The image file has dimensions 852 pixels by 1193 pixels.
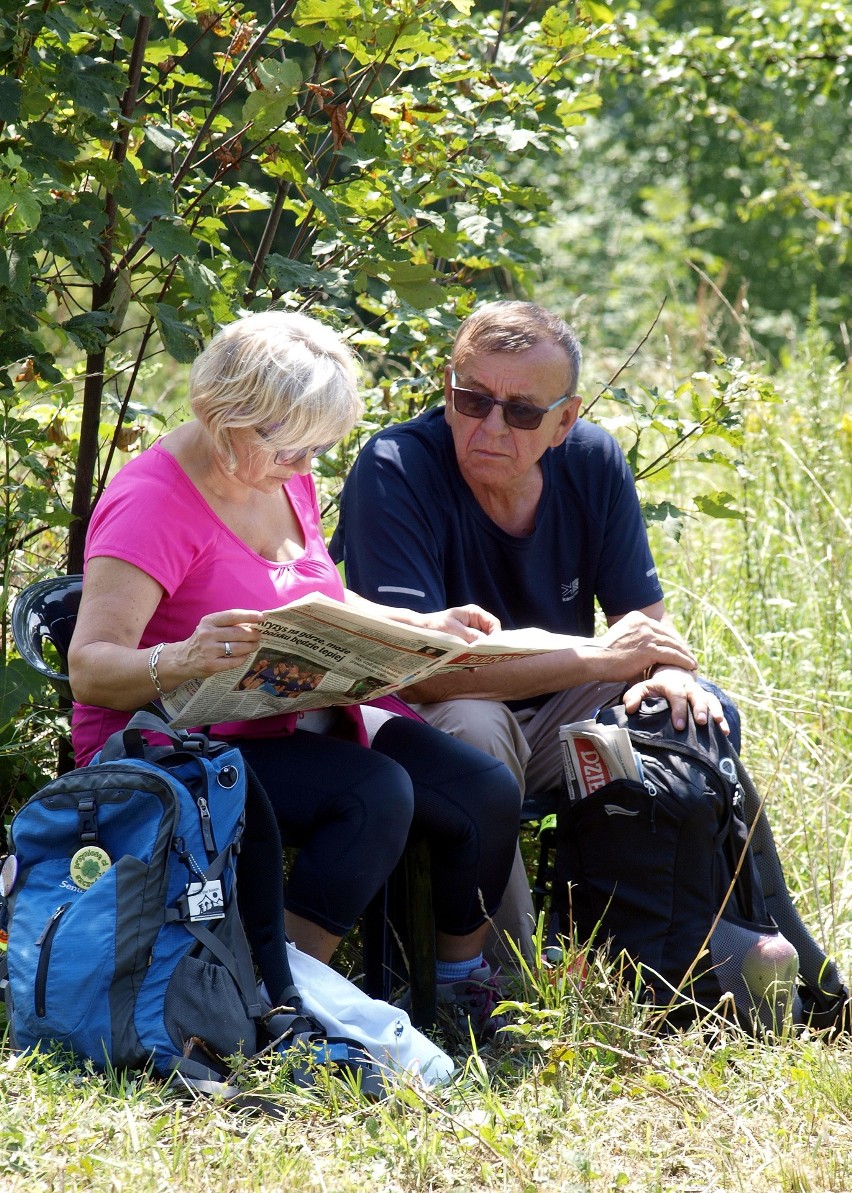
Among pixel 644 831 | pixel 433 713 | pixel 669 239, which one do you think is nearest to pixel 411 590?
pixel 433 713

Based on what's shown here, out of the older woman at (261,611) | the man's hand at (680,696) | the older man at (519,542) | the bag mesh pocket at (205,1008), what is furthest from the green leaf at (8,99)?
the man's hand at (680,696)

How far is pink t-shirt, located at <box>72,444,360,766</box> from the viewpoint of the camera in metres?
2.40

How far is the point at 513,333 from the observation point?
304cm

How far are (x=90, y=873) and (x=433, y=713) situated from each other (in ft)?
3.22

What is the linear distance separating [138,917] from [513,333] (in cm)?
162

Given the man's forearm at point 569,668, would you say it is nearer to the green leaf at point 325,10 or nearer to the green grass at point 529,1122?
the green grass at point 529,1122

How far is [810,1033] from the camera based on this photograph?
109 inches

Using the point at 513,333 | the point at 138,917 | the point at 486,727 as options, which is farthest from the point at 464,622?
the point at 138,917

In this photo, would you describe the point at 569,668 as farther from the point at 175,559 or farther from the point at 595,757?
the point at 175,559

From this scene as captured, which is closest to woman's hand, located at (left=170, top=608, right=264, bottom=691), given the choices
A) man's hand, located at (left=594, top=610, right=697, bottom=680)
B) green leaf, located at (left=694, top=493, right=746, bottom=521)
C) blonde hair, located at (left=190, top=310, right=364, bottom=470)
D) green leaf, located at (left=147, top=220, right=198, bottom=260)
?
blonde hair, located at (left=190, top=310, right=364, bottom=470)

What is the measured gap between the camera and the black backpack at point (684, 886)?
270 centimetres

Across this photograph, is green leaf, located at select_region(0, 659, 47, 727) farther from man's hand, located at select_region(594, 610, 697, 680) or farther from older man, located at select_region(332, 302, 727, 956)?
man's hand, located at select_region(594, 610, 697, 680)

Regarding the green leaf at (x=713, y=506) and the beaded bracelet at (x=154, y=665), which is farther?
the green leaf at (x=713, y=506)

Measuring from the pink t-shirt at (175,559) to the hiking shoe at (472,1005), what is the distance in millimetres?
700
